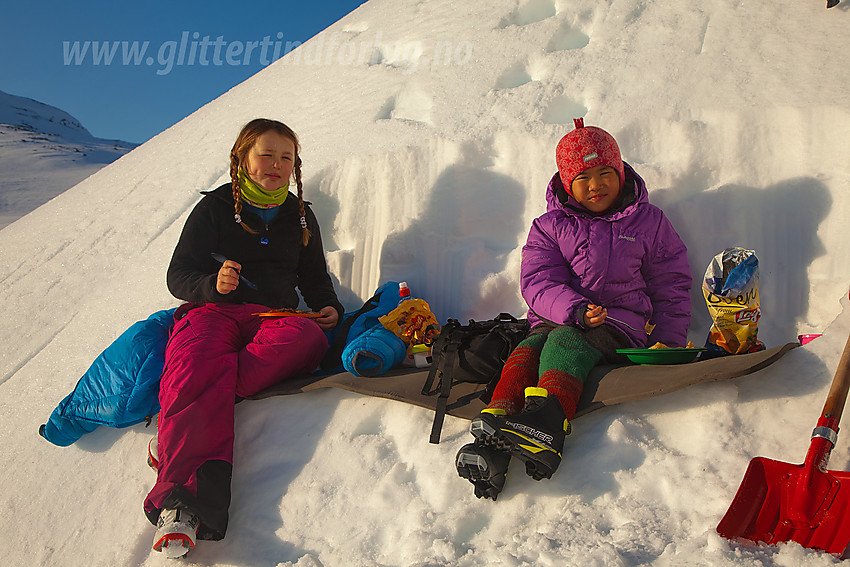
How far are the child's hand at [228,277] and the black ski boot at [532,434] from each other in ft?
3.90

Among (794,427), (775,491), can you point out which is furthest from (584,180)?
(775,491)

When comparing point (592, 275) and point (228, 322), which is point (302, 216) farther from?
point (592, 275)

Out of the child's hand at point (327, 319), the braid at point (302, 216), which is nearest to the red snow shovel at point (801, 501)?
the child's hand at point (327, 319)

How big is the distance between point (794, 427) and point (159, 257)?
322 cm

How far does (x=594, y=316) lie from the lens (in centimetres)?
221

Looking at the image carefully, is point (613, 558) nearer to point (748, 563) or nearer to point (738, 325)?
point (748, 563)

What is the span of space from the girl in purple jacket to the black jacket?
105 cm

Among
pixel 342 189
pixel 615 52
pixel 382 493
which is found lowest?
pixel 382 493

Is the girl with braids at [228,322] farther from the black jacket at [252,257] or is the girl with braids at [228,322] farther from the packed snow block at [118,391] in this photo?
the packed snow block at [118,391]

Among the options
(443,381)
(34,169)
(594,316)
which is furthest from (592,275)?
(34,169)

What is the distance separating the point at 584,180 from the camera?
2.52m

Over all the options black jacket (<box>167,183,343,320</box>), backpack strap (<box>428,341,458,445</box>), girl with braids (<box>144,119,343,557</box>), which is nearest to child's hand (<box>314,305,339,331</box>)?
girl with braids (<box>144,119,343,557</box>)

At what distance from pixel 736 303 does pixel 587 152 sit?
80cm

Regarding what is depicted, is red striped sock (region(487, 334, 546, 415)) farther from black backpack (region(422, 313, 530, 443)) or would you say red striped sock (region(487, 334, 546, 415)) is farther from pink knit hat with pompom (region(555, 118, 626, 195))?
pink knit hat with pompom (region(555, 118, 626, 195))
